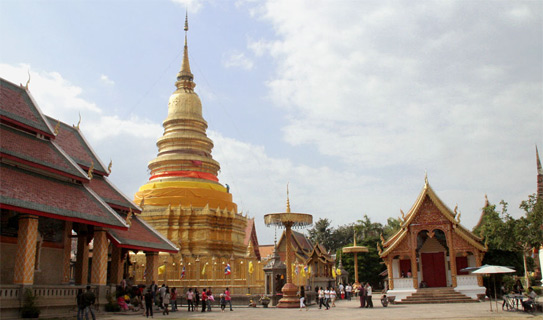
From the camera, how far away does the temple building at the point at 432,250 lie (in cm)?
2739

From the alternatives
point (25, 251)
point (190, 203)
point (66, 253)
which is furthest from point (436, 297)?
point (25, 251)

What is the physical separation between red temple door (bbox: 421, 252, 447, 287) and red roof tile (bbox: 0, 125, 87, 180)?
2133cm

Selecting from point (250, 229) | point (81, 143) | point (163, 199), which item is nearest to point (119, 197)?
point (81, 143)

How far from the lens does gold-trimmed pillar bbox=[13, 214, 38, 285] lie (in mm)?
14531

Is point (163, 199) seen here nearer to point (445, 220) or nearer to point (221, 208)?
point (221, 208)

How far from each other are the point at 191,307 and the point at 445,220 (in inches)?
586

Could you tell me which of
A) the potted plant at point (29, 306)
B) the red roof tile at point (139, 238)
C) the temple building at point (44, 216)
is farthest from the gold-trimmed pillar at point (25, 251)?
the red roof tile at point (139, 238)

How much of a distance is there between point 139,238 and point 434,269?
1852 cm

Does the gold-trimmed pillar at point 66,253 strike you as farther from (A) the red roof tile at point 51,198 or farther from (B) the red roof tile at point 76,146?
(B) the red roof tile at point 76,146

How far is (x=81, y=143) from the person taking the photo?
2239 centimetres

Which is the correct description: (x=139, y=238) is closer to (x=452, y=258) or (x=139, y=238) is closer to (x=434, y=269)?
(x=452, y=258)

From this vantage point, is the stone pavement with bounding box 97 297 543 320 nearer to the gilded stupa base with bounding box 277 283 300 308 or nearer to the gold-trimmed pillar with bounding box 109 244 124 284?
the gilded stupa base with bounding box 277 283 300 308

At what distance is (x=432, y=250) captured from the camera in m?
30.2

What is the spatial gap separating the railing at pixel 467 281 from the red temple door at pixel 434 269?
91.7 inches
